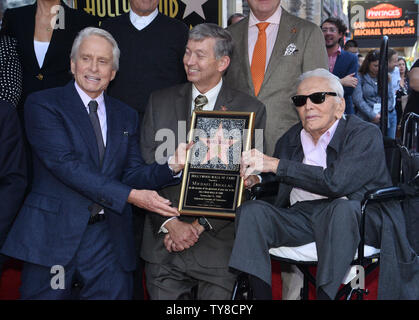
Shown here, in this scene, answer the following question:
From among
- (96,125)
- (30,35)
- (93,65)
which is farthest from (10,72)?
(96,125)

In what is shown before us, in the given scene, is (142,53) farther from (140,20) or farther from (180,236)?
(180,236)

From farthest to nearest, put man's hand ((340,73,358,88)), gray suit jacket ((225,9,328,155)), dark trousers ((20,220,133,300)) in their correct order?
man's hand ((340,73,358,88)) → gray suit jacket ((225,9,328,155)) → dark trousers ((20,220,133,300))

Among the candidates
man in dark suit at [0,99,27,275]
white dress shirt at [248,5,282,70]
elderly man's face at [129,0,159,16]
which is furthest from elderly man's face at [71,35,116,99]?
white dress shirt at [248,5,282,70]

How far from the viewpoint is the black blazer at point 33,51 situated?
4.05 m

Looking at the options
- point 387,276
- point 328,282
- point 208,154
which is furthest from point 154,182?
point 387,276

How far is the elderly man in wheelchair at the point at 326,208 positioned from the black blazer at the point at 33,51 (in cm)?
173

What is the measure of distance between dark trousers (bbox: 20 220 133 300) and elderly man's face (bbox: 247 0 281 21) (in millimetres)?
2247

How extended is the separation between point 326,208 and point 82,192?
4.99 feet

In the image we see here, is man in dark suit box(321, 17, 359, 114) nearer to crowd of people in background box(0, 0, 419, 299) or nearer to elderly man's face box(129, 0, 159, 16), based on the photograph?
crowd of people in background box(0, 0, 419, 299)

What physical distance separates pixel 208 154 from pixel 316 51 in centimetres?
144

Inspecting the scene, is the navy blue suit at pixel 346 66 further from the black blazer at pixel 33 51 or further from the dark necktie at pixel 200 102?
the black blazer at pixel 33 51

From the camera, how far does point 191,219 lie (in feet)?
12.5

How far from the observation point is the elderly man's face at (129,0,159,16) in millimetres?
4383

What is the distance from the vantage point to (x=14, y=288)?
164 inches
